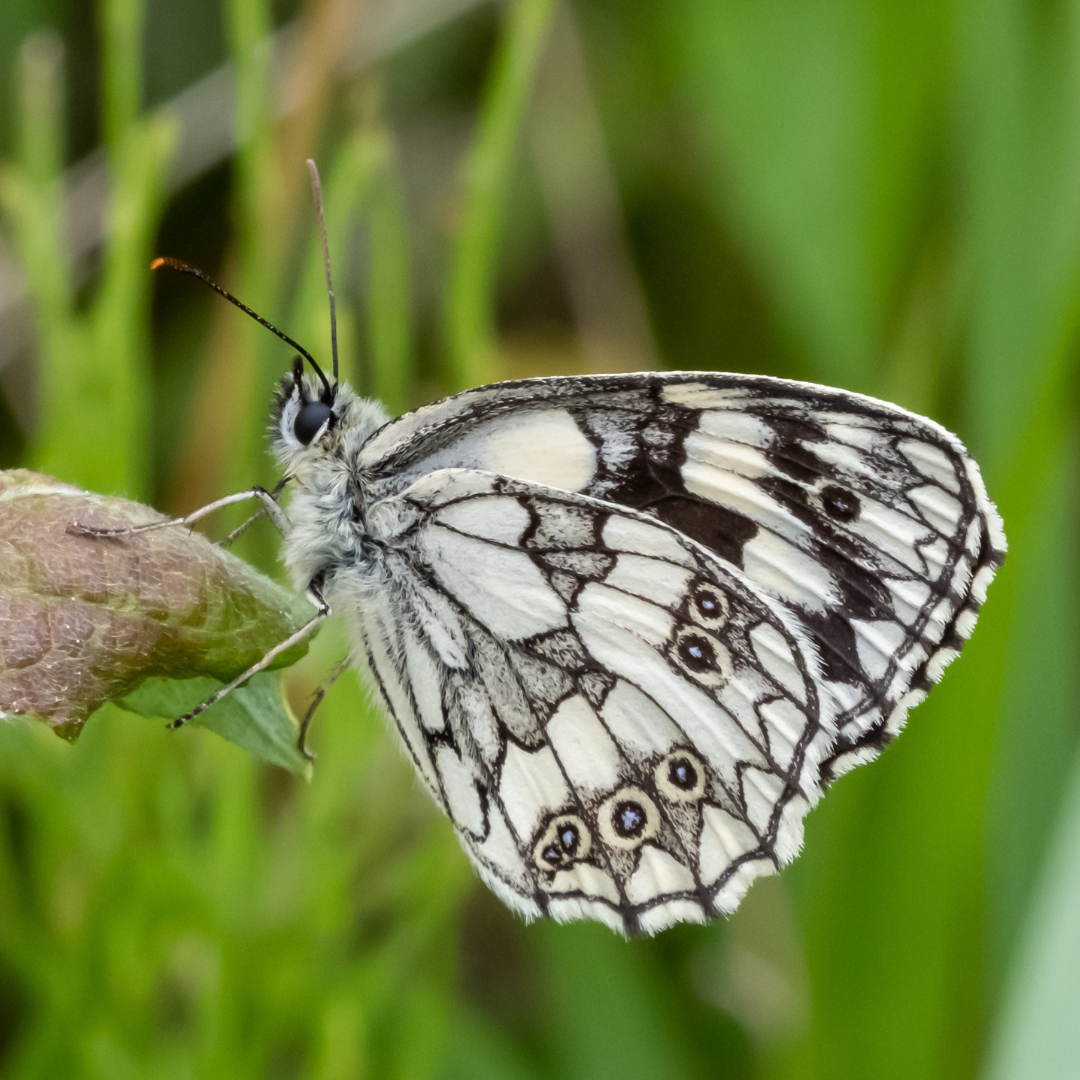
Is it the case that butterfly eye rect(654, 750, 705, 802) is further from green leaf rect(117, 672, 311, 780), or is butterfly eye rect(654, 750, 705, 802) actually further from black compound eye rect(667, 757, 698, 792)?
green leaf rect(117, 672, 311, 780)

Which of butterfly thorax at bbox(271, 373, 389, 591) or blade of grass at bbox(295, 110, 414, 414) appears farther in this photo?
blade of grass at bbox(295, 110, 414, 414)

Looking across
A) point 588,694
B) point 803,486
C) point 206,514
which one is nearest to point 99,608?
point 206,514

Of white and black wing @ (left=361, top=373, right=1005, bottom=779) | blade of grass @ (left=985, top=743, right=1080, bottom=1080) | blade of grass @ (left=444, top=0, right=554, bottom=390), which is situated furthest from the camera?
blade of grass @ (left=444, top=0, right=554, bottom=390)

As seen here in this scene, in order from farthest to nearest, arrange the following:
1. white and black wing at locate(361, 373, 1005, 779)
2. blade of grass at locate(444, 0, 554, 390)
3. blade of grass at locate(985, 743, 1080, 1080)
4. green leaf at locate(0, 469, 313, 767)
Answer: blade of grass at locate(444, 0, 554, 390), white and black wing at locate(361, 373, 1005, 779), blade of grass at locate(985, 743, 1080, 1080), green leaf at locate(0, 469, 313, 767)

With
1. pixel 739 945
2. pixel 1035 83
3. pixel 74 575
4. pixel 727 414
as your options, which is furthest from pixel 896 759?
pixel 1035 83

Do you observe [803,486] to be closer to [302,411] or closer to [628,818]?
Answer: [628,818]

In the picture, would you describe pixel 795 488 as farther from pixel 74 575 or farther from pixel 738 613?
pixel 74 575

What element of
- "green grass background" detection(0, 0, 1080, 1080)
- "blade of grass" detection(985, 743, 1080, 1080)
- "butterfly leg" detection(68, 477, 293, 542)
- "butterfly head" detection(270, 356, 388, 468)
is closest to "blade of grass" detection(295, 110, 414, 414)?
"green grass background" detection(0, 0, 1080, 1080)
